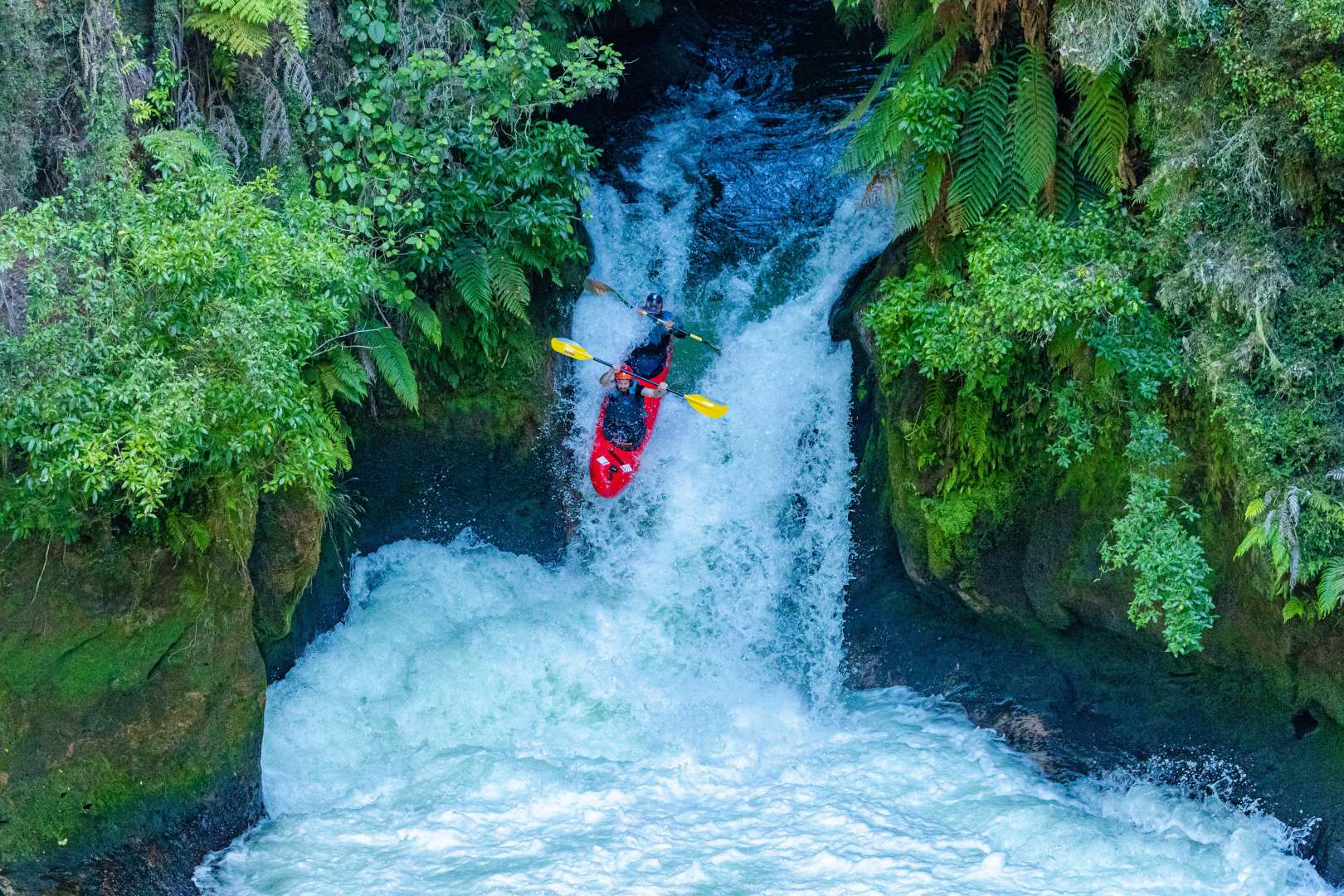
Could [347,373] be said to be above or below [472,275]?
below

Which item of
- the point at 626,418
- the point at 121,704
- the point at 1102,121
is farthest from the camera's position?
the point at 626,418

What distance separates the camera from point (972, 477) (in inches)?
375

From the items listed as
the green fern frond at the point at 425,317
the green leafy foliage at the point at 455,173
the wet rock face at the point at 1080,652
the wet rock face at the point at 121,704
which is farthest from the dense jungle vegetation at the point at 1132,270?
the wet rock face at the point at 121,704

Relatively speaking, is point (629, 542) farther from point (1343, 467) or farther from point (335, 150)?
point (1343, 467)

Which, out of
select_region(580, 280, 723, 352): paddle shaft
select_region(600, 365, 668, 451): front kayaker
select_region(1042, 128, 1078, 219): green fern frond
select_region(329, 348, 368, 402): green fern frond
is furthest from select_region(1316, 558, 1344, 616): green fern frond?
select_region(329, 348, 368, 402): green fern frond

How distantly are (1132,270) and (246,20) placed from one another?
6298mm

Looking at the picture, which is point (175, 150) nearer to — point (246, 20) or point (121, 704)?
point (246, 20)

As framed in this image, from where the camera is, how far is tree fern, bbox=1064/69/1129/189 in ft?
27.3

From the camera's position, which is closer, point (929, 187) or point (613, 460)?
point (929, 187)

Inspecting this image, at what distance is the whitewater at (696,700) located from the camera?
27.4 ft

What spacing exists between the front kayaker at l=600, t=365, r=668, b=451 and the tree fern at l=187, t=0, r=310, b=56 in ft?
13.0

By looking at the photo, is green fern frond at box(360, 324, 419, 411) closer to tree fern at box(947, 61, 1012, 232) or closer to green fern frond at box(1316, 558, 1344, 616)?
tree fern at box(947, 61, 1012, 232)

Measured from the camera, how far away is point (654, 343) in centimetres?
1103

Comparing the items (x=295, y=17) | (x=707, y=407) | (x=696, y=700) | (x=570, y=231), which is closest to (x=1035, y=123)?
(x=707, y=407)
